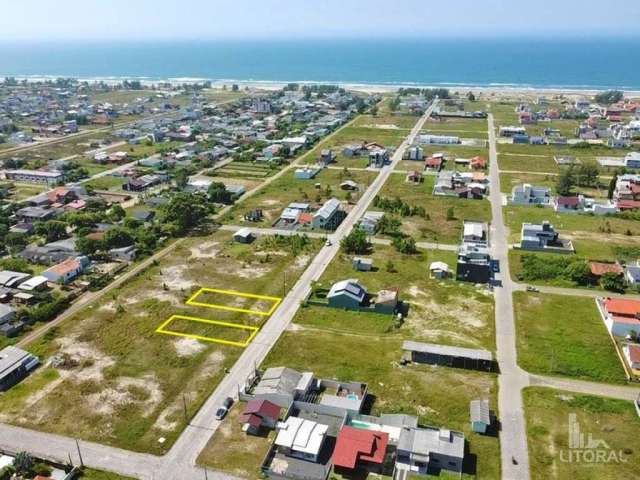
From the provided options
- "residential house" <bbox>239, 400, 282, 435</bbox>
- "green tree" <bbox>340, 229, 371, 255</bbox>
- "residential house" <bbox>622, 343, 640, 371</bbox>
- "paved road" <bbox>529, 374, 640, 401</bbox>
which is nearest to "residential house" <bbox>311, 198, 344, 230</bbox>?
"green tree" <bbox>340, 229, 371, 255</bbox>

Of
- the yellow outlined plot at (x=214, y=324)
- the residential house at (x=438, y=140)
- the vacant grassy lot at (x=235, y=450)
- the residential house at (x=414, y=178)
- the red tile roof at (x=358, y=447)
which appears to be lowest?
the vacant grassy lot at (x=235, y=450)

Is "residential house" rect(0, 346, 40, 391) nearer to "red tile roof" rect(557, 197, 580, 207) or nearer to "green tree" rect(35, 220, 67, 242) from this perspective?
"green tree" rect(35, 220, 67, 242)

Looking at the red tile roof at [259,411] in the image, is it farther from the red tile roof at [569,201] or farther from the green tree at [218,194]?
the red tile roof at [569,201]

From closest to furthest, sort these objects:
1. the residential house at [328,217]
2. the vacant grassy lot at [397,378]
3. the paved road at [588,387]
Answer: the vacant grassy lot at [397,378] < the paved road at [588,387] < the residential house at [328,217]

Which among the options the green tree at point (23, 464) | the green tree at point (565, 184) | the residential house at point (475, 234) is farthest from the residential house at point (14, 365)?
the green tree at point (565, 184)

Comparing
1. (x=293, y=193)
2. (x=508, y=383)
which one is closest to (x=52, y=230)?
(x=293, y=193)

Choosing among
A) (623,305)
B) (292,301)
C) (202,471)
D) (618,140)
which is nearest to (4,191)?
(292,301)
